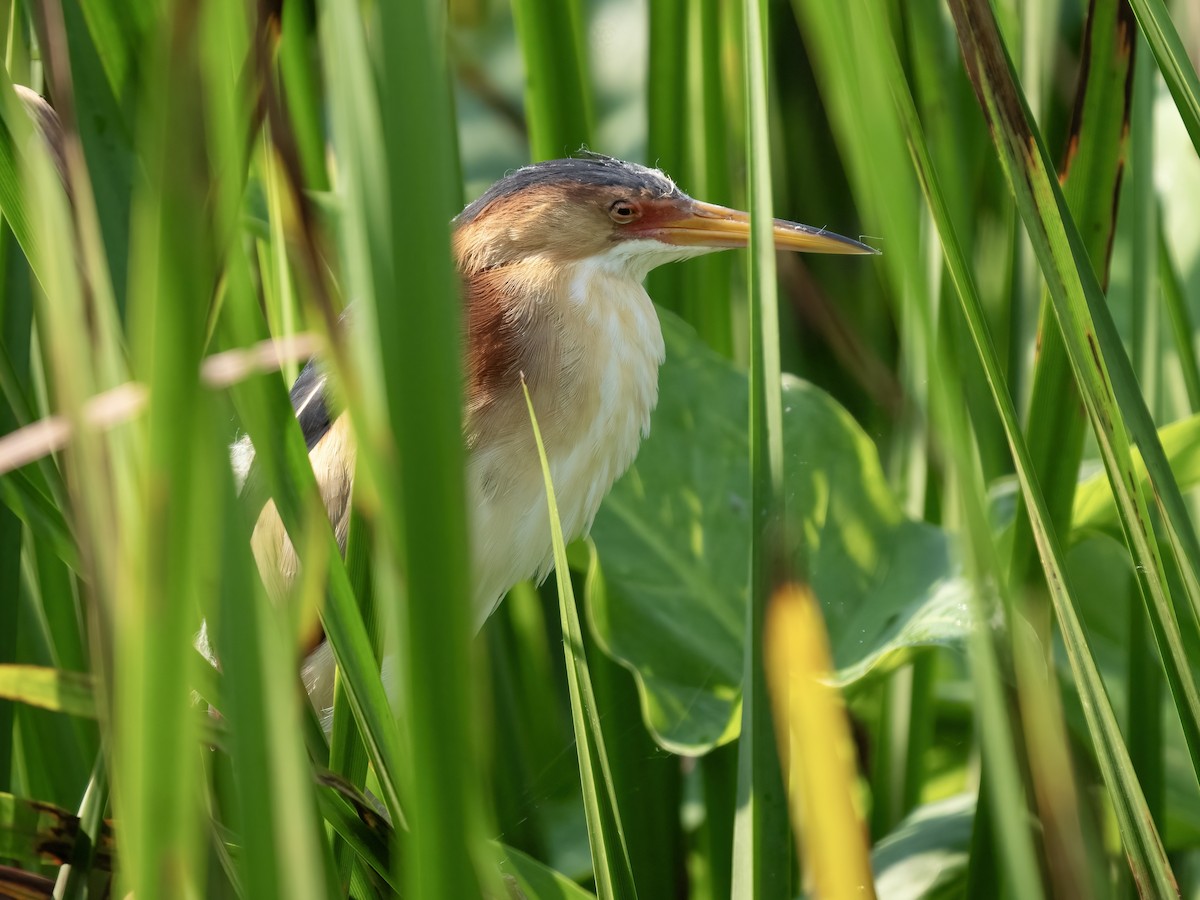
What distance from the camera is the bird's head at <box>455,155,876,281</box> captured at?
993 millimetres

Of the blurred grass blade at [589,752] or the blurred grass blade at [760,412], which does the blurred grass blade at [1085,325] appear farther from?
the blurred grass blade at [589,752]

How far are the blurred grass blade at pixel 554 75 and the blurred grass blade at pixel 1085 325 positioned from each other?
1.63ft

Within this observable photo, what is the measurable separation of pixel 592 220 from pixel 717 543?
0.31m

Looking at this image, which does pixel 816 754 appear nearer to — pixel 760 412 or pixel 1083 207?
pixel 760 412

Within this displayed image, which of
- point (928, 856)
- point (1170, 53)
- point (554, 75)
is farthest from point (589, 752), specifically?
point (554, 75)

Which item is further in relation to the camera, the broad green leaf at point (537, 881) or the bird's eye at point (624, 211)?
the bird's eye at point (624, 211)

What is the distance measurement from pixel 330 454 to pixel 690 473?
306 mm

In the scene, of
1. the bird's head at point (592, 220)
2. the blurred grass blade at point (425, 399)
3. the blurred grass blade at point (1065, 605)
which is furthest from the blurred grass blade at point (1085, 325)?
the bird's head at point (592, 220)

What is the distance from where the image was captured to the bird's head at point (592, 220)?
99 centimetres

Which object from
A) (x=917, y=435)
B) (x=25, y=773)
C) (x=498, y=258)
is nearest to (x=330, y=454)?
(x=498, y=258)

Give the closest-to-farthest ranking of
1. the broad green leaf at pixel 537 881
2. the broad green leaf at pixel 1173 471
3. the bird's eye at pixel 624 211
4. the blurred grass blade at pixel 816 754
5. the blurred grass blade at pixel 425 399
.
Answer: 1. the blurred grass blade at pixel 425 399
2. the blurred grass blade at pixel 816 754
3. the broad green leaf at pixel 537 881
4. the broad green leaf at pixel 1173 471
5. the bird's eye at pixel 624 211

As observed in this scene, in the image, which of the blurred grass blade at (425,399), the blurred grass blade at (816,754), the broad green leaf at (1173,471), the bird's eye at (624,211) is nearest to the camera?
the blurred grass blade at (425,399)

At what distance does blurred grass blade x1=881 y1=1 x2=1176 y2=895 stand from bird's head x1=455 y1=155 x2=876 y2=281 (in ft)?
1.63

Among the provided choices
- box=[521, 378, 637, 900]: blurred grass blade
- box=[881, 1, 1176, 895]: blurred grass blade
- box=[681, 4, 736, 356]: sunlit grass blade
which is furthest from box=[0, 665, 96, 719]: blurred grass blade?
box=[681, 4, 736, 356]: sunlit grass blade
